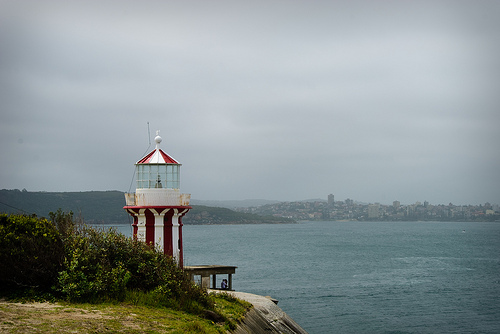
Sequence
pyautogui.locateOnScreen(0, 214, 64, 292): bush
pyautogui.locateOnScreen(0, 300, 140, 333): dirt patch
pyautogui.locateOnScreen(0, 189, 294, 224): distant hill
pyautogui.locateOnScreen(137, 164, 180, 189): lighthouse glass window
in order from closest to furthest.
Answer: pyautogui.locateOnScreen(0, 300, 140, 333): dirt patch < pyautogui.locateOnScreen(0, 214, 64, 292): bush < pyautogui.locateOnScreen(137, 164, 180, 189): lighthouse glass window < pyautogui.locateOnScreen(0, 189, 294, 224): distant hill

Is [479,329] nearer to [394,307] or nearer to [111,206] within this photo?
[394,307]

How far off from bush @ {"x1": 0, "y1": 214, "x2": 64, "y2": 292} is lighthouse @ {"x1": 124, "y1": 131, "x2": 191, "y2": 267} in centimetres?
350

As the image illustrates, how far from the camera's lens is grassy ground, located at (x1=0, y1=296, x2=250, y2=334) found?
7.67 m

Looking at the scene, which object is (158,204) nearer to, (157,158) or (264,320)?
(157,158)

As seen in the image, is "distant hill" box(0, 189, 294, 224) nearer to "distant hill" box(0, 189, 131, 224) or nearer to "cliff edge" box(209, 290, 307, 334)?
"distant hill" box(0, 189, 131, 224)

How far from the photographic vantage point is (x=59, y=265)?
9.92 m

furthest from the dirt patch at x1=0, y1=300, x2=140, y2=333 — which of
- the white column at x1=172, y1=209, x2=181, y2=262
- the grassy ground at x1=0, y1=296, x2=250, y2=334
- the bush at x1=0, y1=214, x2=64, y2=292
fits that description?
the white column at x1=172, y1=209, x2=181, y2=262

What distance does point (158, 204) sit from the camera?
1380 cm

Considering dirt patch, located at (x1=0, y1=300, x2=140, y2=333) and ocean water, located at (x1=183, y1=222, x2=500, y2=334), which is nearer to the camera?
dirt patch, located at (x1=0, y1=300, x2=140, y2=333)

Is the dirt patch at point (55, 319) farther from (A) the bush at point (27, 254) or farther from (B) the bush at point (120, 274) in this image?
(B) the bush at point (120, 274)

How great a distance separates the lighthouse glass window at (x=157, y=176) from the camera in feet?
46.2

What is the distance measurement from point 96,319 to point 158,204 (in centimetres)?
554

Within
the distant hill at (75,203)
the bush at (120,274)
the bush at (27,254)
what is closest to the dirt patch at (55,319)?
the bush at (27,254)

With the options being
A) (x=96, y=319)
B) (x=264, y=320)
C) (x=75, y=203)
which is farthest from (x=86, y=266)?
(x=75, y=203)
